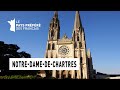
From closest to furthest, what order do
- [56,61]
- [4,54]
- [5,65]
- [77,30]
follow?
1. [56,61]
2. [5,65]
3. [4,54]
4. [77,30]

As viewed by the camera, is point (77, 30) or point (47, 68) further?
point (77, 30)
